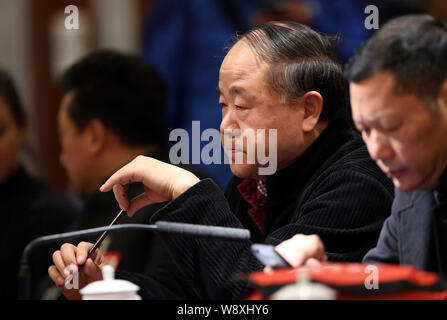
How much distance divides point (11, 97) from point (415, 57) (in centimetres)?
190

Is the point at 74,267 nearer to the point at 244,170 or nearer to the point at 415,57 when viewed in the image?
the point at 244,170

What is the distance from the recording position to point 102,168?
2193 millimetres

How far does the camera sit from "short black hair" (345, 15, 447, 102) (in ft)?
3.59

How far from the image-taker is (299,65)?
4.77 ft

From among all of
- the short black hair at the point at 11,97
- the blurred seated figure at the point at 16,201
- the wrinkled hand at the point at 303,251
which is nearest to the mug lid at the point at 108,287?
the wrinkled hand at the point at 303,251

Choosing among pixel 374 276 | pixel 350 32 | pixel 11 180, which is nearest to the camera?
pixel 374 276

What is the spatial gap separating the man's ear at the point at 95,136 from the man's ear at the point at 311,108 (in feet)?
2.86

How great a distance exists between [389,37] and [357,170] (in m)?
0.36

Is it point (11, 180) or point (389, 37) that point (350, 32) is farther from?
point (11, 180)

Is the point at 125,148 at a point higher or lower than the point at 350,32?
lower

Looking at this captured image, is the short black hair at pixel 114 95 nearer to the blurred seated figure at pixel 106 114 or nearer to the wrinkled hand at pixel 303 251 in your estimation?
the blurred seated figure at pixel 106 114

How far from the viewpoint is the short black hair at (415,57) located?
1096mm

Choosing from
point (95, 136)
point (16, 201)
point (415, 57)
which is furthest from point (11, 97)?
point (415, 57)

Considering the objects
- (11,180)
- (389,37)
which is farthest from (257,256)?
(11,180)
